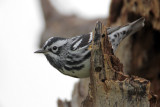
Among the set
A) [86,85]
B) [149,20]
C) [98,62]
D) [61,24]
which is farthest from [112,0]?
[98,62]

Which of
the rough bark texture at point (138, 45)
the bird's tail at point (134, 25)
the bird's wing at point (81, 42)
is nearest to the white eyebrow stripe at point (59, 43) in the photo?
the bird's wing at point (81, 42)

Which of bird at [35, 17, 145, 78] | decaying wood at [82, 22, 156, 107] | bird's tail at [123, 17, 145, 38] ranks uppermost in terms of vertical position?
bird's tail at [123, 17, 145, 38]

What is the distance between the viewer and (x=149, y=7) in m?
6.03

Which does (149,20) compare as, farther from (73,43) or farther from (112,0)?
(73,43)

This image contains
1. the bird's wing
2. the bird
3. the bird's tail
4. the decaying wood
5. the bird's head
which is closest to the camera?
the decaying wood

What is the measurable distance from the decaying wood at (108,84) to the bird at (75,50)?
0.59m

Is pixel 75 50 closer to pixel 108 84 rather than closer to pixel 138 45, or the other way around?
pixel 108 84

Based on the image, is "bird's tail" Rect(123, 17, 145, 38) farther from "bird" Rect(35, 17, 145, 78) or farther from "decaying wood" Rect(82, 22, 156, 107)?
"decaying wood" Rect(82, 22, 156, 107)

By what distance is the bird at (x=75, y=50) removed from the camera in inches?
193

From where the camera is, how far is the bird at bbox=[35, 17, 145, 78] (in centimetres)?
490

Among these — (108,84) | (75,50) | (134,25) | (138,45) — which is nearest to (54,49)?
(75,50)

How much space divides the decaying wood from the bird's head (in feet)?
3.52

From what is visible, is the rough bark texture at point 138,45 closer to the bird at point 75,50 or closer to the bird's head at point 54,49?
the bird at point 75,50

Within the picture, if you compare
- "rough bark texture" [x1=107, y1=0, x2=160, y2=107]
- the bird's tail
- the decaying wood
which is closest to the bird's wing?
the bird's tail
